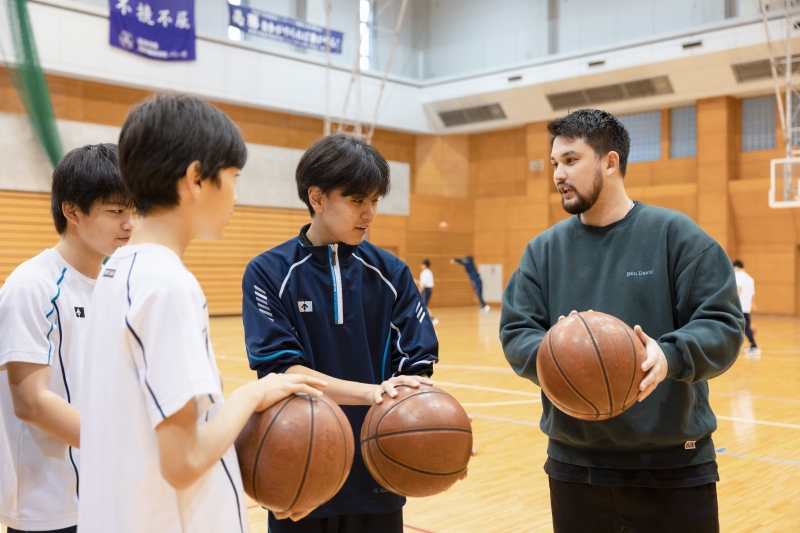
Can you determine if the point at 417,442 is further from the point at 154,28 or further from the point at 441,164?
the point at 441,164

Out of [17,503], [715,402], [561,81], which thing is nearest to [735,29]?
[561,81]

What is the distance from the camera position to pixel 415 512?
4691 millimetres

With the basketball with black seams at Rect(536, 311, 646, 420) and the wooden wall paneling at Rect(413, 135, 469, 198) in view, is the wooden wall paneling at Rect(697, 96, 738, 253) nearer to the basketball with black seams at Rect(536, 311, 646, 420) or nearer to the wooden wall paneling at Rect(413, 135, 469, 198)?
the wooden wall paneling at Rect(413, 135, 469, 198)

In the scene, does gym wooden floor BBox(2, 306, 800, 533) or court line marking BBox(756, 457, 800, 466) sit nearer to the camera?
gym wooden floor BBox(2, 306, 800, 533)

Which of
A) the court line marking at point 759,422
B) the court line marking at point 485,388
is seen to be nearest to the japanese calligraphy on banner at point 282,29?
the court line marking at point 485,388

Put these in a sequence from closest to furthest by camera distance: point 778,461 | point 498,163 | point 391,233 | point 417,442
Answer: point 417,442, point 778,461, point 391,233, point 498,163

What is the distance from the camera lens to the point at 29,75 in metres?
10.2

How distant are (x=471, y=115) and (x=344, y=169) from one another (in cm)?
2210

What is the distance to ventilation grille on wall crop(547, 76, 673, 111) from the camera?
65.4 feet

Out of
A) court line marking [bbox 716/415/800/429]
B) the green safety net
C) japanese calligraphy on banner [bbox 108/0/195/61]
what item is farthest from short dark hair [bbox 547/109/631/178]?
japanese calligraphy on banner [bbox 108/0/195/61]

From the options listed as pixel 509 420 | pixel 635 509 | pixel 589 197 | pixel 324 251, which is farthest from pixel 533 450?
pixel 324 251

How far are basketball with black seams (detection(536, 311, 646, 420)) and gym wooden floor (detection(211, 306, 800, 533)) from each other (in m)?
2.30

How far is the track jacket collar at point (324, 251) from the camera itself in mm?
2445

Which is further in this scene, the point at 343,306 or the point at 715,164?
the point at 715,164
